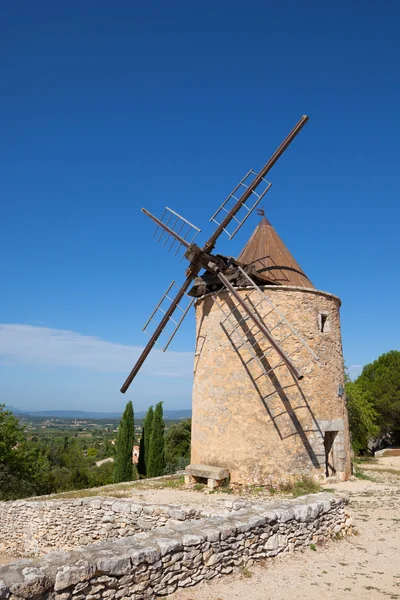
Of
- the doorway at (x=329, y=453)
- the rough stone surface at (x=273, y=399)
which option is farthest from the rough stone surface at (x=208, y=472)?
the doorway at (x=329, y=453)

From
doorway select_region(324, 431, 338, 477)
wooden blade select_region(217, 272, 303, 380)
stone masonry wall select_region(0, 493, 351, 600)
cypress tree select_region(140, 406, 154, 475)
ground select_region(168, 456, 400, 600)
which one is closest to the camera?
stone masonry wall select_region(0, 493, 351, 600)

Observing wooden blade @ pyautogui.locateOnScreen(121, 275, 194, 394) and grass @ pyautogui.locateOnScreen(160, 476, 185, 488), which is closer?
grass @ pyautogui.locateOnScreen(160, 476, 185, 488)

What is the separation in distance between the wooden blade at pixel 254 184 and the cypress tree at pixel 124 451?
1248cm

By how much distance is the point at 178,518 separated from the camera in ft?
24.1

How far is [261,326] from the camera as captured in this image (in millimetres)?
10656

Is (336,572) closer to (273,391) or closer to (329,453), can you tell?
(273,391)

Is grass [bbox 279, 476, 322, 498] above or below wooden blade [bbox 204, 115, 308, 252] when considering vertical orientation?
below

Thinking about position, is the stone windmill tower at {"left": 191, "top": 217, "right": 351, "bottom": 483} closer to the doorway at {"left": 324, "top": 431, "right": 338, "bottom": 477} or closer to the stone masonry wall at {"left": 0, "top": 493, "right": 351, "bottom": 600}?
the doorway at {"left": 324, "top": 431, "right": 338, "bottom": 477}

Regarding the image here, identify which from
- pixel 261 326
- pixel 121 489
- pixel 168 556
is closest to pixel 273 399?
pixel 261 326

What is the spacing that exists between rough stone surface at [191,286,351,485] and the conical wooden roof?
3.15 ft

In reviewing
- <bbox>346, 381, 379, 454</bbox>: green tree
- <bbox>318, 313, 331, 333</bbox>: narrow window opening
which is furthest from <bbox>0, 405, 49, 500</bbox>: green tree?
<bbox>346, 381, 379, 454</bbox>: green tree

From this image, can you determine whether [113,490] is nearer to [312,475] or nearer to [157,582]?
[312,475]

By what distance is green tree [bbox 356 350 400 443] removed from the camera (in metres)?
26.2

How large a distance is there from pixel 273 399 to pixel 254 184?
19.0 ft
